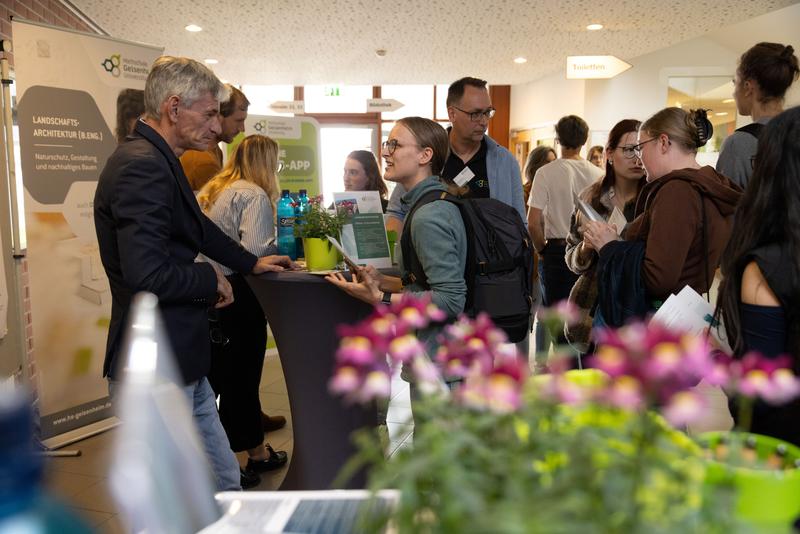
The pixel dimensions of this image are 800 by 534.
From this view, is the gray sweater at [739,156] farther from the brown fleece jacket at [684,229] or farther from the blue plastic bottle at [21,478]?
the blue plastic bottle at [21,478]

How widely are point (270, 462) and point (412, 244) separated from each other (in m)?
1.76

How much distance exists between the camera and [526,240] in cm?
212

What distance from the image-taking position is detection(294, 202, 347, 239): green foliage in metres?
2.09

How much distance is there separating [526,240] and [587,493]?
163 centimetres

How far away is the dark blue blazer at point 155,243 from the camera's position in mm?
1718

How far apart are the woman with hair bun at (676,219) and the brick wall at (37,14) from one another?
3.28 m

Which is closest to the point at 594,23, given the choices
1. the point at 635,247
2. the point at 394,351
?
the point at 635,247

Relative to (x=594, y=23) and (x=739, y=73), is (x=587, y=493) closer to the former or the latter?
(x=739, y=73)

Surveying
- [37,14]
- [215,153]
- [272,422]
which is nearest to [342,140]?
[37,14]

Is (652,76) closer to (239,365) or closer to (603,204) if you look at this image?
(603,204)

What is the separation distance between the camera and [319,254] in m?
2.10

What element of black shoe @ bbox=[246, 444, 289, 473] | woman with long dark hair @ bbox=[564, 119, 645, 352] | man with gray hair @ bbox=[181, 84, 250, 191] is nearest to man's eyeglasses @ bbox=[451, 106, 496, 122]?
woman with long dark hair @ bbox=[564, 119, 645, 352]

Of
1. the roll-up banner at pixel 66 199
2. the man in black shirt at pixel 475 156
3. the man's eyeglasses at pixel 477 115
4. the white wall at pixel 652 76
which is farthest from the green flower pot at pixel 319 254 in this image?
the white wall at pixel 652 76

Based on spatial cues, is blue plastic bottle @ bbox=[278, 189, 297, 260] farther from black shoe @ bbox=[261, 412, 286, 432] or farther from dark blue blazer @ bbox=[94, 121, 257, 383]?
black shoe @ bbox=[261, 412, 286, 432]
